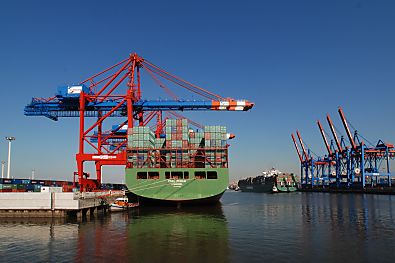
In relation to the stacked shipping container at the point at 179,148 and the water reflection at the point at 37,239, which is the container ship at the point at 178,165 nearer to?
the stacked shipping container at the point at 179,148

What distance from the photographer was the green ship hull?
49.2 meters

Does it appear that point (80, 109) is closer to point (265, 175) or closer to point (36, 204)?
point (36, 204)

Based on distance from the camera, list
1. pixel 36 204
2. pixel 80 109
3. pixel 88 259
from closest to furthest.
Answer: pixel 88 259 → pixel 36 204 → pixel 80 109

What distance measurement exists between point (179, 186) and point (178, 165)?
17.0ft

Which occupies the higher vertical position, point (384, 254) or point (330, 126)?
point (330, 126)

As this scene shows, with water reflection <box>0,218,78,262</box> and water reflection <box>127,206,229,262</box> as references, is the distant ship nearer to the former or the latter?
water reflection <box>127,206,229,262</box>

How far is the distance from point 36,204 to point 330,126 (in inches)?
4457

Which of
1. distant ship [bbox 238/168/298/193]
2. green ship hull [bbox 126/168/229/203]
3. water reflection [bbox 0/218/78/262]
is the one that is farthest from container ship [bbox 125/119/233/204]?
distant ship [bbox 238/168/298/193]

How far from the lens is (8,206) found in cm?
3809

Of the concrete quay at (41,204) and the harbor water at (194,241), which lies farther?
the concrete quay at (41,204)

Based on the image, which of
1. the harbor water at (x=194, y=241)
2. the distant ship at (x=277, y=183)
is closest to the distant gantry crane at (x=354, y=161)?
the distant ship at (x=277, y=183)

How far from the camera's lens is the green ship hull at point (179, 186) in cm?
4919

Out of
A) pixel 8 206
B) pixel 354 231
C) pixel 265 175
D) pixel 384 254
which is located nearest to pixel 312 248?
pixel 384 254

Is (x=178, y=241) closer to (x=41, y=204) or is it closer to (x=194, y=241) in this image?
(x=194, y=241)
